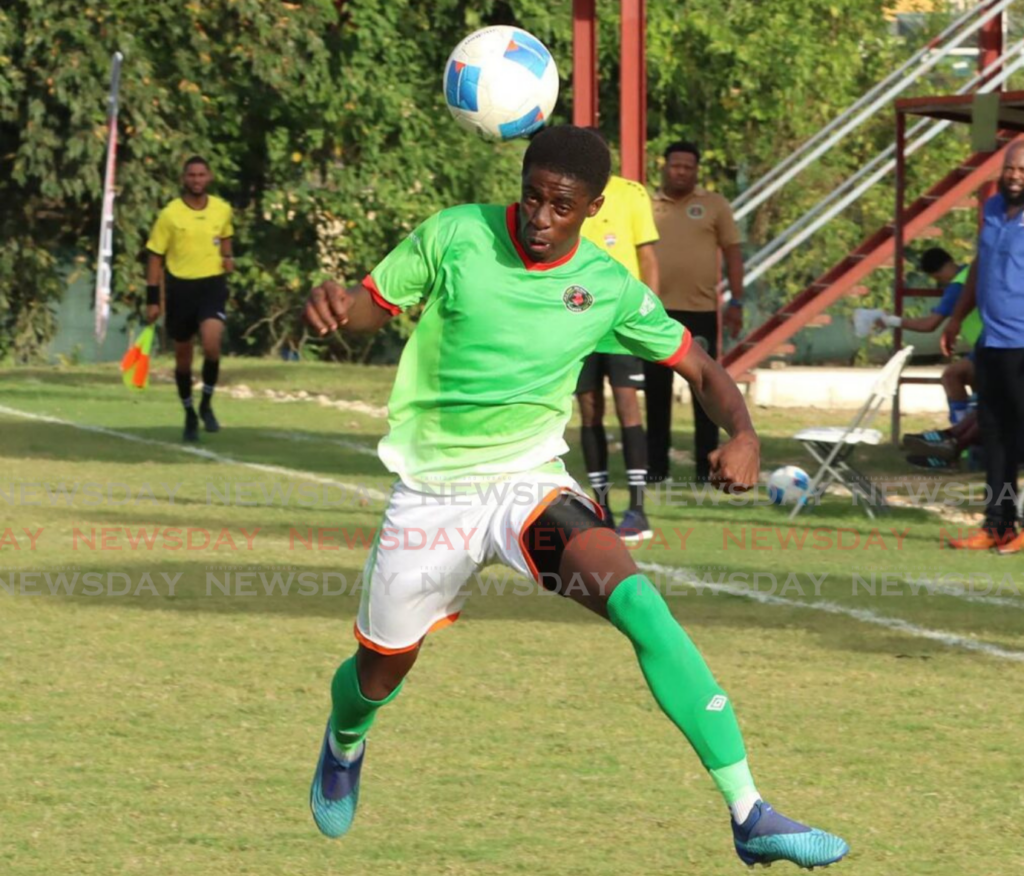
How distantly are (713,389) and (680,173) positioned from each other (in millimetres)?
8700

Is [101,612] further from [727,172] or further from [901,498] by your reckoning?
[727,172]

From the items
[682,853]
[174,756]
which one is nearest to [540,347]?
[682,853]

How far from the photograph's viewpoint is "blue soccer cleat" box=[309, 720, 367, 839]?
562 centimetres

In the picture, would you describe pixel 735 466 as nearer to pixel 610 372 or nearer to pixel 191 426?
pixel 610 372

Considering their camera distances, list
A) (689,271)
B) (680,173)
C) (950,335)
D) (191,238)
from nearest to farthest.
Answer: (950,335) → (680,173) → (689,271) → (191,238)

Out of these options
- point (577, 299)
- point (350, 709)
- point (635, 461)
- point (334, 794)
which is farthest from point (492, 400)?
point (635, 461)

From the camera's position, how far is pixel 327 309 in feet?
17.3

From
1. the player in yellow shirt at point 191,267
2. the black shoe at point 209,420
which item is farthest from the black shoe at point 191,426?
the black shoe at point 209,420

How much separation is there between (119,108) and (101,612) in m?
18.7

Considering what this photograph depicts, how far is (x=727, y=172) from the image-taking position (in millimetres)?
32125

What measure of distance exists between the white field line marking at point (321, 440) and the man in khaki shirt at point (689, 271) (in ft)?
9.80

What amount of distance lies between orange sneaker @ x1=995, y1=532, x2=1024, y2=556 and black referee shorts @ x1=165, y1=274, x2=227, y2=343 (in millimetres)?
7775

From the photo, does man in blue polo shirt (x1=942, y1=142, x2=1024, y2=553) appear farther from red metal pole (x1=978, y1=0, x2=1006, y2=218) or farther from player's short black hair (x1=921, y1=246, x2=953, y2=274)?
red metal pole (x1=978, y1=0, x2=1006, y2=218)

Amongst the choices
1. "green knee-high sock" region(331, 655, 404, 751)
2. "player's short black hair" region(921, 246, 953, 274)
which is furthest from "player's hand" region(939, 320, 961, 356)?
"green knee-high sock" region(331, 655, 404, 751)
